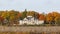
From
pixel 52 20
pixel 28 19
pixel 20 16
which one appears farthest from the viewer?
pixel 20 16

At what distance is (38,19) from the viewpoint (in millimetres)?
55125

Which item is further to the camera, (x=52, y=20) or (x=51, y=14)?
(x=51, y=14)

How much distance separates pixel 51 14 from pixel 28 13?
9200 mm

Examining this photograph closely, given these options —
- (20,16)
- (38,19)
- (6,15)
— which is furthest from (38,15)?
(6,15)

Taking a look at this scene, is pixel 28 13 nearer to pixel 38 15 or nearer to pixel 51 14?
pixel 38 15

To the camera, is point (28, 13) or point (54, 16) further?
point (28, 13)

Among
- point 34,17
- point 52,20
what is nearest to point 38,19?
point 34,17

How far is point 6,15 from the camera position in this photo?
181 ft

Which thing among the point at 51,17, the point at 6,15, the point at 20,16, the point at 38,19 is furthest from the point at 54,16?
the point at 6,15

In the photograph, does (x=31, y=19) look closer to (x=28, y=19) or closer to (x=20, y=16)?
(x=28, y=19)

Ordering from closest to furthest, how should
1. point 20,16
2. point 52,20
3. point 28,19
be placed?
point 52,20 → point 28,19 → point 20,16

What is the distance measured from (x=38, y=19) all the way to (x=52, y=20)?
813 centimetres

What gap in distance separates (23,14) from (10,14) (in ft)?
11.8

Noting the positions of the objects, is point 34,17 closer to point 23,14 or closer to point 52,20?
point 23,14
